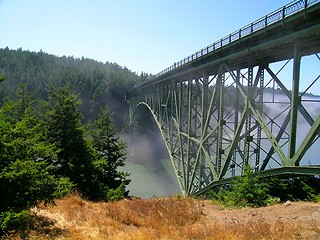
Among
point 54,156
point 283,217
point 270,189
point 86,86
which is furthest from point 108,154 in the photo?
point 86,86

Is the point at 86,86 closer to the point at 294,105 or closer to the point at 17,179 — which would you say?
the point at 17,179

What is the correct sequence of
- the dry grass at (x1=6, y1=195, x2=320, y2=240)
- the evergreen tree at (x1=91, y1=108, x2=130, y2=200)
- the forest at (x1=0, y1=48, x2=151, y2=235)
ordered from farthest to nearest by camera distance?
1. the evergreen tree at (x1=91, y1=108, x2=130, y2=200)
2. the forest at (x1=0, y1=48, x2=151, y2=235)
3. the dry grass at (x1=6, y1=195, x2=320, y2=240)

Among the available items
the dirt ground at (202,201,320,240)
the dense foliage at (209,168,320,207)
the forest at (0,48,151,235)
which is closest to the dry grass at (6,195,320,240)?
the dirt ground at (202,201,320,240)

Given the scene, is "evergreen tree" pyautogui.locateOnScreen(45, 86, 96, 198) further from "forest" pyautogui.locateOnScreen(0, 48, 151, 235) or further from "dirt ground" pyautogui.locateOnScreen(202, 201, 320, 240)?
"dirt ground" pyautogui.locateOnScreen(202, 201, 320, 240)

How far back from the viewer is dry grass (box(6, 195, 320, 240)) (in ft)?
21.9

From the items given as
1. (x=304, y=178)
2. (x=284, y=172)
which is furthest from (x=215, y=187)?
(x=284, y=172)

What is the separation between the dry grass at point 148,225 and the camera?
6668 mm

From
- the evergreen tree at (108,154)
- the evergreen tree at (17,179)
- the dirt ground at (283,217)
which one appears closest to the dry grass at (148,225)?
the dirt ground at (283,217)

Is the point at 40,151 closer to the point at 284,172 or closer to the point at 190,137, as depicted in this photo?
the point at 284,172

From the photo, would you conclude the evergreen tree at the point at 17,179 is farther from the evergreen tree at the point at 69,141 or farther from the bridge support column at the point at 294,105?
the evergreen tree at the point at 69,141

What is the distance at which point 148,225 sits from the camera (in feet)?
30.5

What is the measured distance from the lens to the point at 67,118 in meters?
19.0

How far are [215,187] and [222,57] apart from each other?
295 inches

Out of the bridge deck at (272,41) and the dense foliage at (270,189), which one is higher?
the bridge deck at (272,41)
